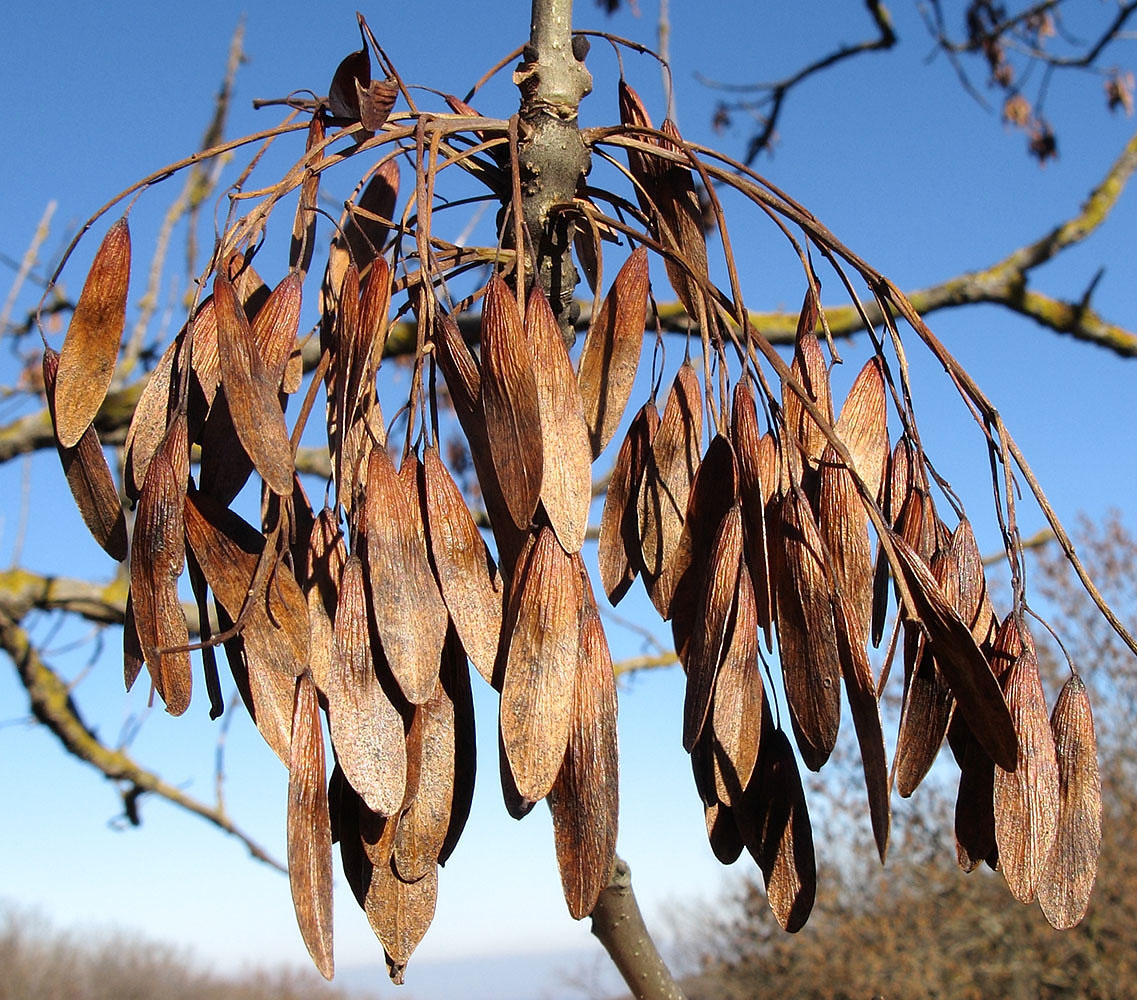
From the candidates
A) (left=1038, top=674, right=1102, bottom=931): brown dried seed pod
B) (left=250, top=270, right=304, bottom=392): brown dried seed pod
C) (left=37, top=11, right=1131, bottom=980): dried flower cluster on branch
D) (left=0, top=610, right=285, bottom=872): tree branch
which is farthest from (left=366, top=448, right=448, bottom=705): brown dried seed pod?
(left=0, top=610, right=285, bottom=872): tree branch

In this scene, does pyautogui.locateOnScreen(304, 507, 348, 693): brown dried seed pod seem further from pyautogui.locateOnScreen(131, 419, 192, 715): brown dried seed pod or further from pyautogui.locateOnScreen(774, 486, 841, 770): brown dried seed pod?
pyautogui.locateOnScreen(774, 486, 841, 770): brown dried seed pod

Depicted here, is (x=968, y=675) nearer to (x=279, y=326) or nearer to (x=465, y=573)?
(x=465, y=573)

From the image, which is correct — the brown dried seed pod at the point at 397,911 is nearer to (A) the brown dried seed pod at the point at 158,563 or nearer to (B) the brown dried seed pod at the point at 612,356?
(A) the brown dried seed pod at the point at 158,563

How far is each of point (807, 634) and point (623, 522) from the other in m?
0.17

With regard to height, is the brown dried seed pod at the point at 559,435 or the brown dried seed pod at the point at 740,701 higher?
the brown dried seed pod at the point at 559,435

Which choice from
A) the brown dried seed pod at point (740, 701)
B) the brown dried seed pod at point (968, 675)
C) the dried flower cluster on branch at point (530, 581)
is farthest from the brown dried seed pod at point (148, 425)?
the brown dried seed pod at point (968, 675)

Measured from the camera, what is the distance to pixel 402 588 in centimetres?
59

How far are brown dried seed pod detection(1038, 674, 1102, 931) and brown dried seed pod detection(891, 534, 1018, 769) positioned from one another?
0.25 feet

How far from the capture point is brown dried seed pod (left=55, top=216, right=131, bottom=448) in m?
0.71

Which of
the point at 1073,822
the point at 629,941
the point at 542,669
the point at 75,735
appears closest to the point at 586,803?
the point at 542,669

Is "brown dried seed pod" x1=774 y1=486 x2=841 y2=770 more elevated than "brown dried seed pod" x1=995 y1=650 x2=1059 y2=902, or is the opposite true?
"brown dried seed pod" x1=774 y1=486 x2=841 y2=770

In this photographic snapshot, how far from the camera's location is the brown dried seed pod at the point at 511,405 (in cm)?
58

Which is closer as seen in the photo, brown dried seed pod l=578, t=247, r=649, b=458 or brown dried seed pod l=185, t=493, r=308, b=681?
brown dried seed pod l=185, t=493, r=308, b=681

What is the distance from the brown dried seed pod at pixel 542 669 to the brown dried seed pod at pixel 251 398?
0.15 meters
